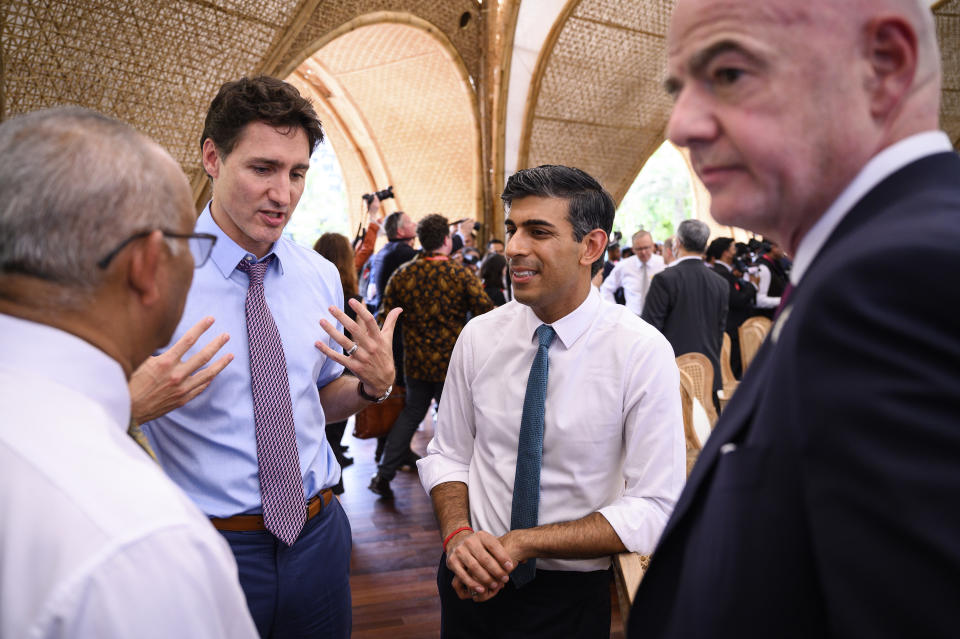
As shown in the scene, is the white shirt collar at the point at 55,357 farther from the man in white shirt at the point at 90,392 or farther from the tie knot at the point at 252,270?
the tie knot at the point at 252,270

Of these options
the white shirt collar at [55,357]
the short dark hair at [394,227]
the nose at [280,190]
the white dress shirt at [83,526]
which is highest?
the nose at [280,190]

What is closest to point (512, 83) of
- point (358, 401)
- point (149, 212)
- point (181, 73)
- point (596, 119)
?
point (596, 119)

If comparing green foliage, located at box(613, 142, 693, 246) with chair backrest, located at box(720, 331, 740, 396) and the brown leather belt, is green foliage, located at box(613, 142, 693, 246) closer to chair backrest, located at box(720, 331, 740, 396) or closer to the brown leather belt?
chair backrest, located at box(720, 331, 740, 396)

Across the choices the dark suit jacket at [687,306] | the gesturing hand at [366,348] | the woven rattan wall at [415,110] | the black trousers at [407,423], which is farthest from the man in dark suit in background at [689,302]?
the woven rattan wall at [415,110]

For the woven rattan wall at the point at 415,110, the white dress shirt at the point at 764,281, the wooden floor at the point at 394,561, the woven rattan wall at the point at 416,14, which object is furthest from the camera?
the woven rattan wall at the point at 415,110

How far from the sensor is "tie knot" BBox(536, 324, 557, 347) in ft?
5.44

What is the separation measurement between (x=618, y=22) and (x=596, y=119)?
1359 mm

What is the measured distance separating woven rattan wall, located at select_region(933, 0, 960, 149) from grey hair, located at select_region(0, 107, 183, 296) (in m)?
10.8

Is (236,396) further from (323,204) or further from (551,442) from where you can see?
(323,204)

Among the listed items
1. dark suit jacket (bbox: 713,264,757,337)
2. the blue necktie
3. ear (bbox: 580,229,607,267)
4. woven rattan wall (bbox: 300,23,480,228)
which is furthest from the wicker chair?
woven rattan wall (bbox: 300,23,480,228)

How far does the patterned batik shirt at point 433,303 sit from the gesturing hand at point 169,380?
311 cm

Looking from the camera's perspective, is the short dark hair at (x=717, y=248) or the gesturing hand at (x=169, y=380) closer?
the gesturing hand at (x=169, y=380)

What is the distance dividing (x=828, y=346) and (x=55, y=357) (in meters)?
0.71

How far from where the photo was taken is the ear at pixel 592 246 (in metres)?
1.78
